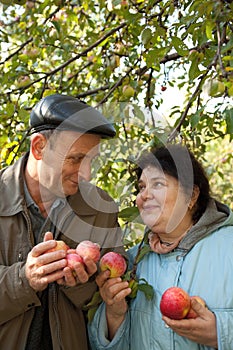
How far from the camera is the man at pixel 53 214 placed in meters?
1.76

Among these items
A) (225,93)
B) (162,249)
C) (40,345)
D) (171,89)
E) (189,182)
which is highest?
(171,89)

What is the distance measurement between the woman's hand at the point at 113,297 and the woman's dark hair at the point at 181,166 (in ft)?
1.21

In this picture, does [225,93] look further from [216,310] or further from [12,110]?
[12,110]

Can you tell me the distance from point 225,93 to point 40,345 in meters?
1.05

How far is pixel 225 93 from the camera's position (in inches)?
72.7

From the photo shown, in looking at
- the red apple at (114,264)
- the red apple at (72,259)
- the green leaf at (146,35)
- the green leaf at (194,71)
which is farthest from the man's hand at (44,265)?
Answer: the green leaf at (146,35)

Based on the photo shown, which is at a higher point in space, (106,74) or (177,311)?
(106,74)

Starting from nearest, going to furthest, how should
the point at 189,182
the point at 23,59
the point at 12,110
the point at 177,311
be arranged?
the point at 177,311 < the point at 189,182 < the point at 12,110 < the point at 23,59

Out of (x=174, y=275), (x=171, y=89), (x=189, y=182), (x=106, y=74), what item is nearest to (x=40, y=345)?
(x=174, y=275)

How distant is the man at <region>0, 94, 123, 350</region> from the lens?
176cm

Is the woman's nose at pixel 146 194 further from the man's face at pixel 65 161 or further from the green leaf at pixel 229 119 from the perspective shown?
the green leaf at pixel 229 119

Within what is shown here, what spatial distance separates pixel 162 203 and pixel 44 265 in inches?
18.4

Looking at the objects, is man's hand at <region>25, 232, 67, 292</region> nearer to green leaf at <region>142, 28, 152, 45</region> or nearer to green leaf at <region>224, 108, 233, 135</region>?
green leaf at <region>224, 108, 233, 135</region>

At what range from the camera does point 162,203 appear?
5.99ft
